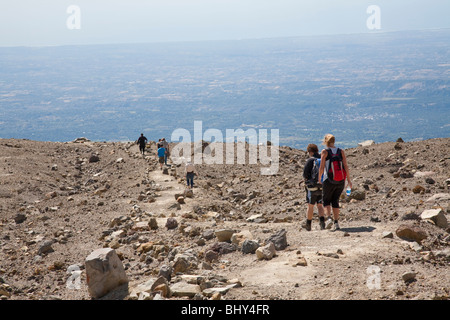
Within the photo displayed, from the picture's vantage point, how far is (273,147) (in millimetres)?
26984

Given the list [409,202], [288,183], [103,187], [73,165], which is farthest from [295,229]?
[73,165]

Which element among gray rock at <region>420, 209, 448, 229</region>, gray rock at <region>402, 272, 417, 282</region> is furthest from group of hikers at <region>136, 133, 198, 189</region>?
gray rock at <region>402, 272, 417, 282</region>

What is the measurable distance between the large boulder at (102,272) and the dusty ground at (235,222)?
10.3 inches

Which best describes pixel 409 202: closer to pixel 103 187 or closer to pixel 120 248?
pixel 120 248

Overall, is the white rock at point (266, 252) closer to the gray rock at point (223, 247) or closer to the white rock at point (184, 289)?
the gray rock at point (223, 247)

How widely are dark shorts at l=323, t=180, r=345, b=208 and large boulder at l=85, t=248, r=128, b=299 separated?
4.36 m

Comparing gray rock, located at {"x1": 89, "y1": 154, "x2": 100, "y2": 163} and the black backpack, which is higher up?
the black backpack

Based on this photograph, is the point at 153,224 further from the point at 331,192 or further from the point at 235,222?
the point at 331,192

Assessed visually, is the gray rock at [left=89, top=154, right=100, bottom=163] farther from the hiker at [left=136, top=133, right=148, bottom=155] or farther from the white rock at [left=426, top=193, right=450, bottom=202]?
the white rock at [left=426, top=193, right=450, bottom=202]

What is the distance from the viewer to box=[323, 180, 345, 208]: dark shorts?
32.9ft

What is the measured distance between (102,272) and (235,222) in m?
5.42

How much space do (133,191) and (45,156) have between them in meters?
11.4

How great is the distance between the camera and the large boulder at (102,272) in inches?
313
